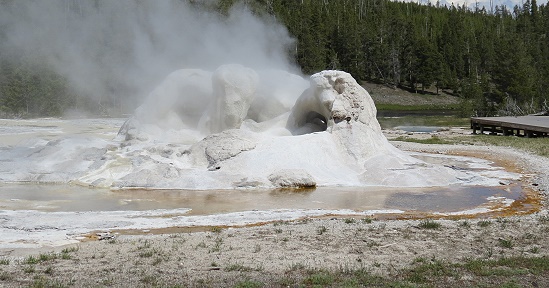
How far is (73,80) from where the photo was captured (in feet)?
132

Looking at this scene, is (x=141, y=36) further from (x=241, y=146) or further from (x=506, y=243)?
(x=506, y=243)

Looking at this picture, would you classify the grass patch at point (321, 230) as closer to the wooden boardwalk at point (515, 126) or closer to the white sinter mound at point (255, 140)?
the white sinter mound at point (255, 140)

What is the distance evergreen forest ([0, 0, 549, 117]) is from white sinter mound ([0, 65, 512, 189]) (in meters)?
14.2

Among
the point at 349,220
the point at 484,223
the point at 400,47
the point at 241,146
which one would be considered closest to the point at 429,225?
the point at 484,223

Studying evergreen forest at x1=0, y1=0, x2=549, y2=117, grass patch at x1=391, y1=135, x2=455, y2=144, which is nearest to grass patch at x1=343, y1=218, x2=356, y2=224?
grass patch at x1=391, y1=135, x2=455, y2=144

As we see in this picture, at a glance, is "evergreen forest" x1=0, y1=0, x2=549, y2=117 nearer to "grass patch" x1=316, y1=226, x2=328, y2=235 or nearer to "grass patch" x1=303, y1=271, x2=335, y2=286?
"grass patch" x1=316, y1=226, x2=328, y2=235

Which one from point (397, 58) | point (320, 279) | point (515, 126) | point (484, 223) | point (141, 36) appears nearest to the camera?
point (320, 279)

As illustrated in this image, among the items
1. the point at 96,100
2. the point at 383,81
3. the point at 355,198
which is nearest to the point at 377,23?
the point at 383,81

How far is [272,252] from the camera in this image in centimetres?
739

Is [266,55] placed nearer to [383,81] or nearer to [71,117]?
[71,117]

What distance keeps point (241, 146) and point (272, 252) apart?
7256mm

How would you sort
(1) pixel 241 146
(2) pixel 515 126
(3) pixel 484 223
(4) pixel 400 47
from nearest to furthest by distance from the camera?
1. (3) pixel 484 223
2. (1) pixel 241 146
3. (2) pixel 515 126
4. (4) pixel 400 47

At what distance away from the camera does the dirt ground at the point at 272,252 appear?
6.14 m

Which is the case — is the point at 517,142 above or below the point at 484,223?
below
